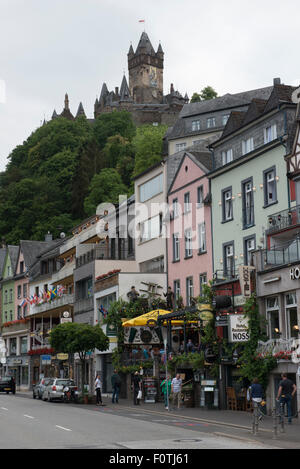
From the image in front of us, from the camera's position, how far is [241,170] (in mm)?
36000

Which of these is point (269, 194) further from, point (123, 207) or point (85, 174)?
point (85, 174)

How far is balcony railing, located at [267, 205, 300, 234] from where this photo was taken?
30.3 meters

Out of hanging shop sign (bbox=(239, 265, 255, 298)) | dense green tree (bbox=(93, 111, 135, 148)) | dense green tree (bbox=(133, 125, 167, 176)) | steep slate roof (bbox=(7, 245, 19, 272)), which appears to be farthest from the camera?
dense green tree (bbox=(93, 111, 135, 148))

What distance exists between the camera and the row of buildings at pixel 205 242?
2850cm

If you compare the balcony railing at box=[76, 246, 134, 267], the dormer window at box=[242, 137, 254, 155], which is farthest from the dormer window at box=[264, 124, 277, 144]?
the balcony railing at box=[76, 246, 134, 267]

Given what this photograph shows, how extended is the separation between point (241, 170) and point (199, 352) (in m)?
9.13

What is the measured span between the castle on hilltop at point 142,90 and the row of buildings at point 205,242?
11120cm

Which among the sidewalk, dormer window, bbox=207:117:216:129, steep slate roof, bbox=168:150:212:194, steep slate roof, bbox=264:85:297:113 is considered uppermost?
dormer window, bbox=207:117:216:129

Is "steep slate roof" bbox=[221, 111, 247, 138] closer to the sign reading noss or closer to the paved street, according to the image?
the sign reading noss

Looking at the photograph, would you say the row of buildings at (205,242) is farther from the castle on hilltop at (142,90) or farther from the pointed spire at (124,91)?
the pointed spire at (124,91)

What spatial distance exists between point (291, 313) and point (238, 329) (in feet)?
8.08

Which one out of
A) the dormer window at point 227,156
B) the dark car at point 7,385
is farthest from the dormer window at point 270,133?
the dark car at point 7,385

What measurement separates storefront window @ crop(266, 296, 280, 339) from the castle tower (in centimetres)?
15954

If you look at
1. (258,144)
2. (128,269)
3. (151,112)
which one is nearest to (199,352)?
(258,144)
